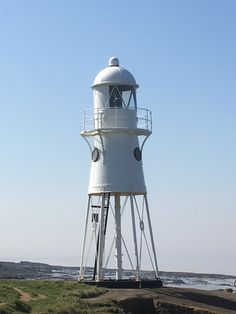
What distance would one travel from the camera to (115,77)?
1617 inches

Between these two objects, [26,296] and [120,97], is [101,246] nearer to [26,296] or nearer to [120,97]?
[26,296]

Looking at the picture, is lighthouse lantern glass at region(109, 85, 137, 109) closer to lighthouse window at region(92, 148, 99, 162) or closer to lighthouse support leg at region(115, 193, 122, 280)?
lighthouse window at region(92, 148, 99, 162)

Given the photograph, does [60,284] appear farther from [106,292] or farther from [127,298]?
[127,298]

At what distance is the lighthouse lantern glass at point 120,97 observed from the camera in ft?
135

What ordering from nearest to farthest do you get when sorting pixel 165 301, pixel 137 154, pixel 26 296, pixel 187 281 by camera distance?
pixel 26 296, pixel 165 301, pixel 137 154, pixel 187 281

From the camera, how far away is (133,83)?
41469mm

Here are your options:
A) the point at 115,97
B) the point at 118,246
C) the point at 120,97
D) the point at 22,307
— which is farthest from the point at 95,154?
the point at 22,307

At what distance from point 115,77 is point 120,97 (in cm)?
129

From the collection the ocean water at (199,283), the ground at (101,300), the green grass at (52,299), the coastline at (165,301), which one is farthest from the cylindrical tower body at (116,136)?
the ocean water at (199,283)

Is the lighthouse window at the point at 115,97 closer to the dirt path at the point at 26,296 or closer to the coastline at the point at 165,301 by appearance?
the coastline at the point at 165,301

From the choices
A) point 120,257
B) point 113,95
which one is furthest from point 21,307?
point 113,95

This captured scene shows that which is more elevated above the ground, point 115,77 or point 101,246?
point 115,77

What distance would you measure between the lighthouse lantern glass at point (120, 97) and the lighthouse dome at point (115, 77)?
364 millimetres

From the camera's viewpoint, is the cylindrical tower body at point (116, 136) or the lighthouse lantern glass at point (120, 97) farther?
the lighthouse lantern glass at point (120, 97)
